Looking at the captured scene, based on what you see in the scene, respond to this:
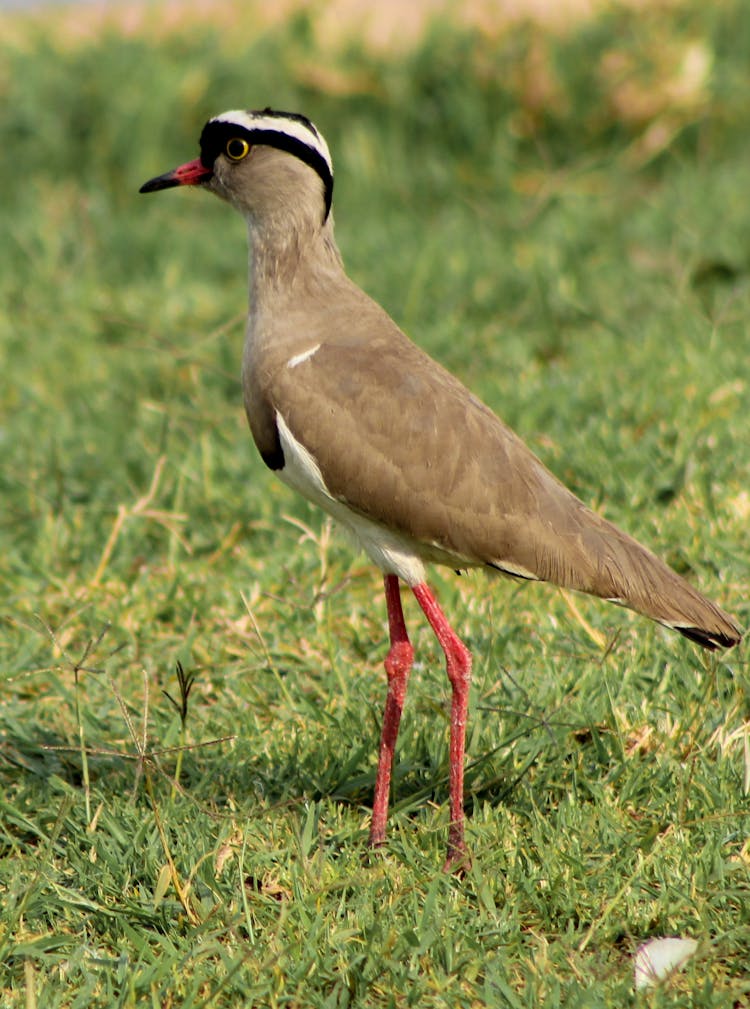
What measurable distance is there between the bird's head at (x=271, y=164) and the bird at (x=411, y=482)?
248 millimetres

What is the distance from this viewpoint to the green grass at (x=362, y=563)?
3139 millimetres

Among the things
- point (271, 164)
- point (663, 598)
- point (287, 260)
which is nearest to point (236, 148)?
point (271, 164)

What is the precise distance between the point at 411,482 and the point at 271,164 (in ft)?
3.52

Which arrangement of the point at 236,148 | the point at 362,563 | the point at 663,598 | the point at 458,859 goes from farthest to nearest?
the point at 362,563 → the point at 236,148 → the point at 663,598 → the point at 458,859

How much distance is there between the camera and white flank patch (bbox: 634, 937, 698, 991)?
2871 millimetres

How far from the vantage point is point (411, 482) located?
3.57 meters

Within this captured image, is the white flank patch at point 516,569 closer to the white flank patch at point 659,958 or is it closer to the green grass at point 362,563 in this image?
the green grass at point 362,563

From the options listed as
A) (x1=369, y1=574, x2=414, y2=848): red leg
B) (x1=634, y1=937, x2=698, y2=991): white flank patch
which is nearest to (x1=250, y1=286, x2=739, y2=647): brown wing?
(x1=369, y1=574, x2=414, y2=848): red leg

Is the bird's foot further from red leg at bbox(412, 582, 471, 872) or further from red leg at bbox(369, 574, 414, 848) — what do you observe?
red leg at bbox(369, 574, 414, 848)

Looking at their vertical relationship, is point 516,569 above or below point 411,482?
below

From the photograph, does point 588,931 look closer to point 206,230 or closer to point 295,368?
point 295,368

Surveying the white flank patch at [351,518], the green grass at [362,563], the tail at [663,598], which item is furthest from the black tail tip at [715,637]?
the white flank patch at [351,518]

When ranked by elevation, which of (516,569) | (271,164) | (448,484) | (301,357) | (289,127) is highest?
(289,127)

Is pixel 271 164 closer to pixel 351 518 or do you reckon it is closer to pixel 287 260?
pixel 287 260
